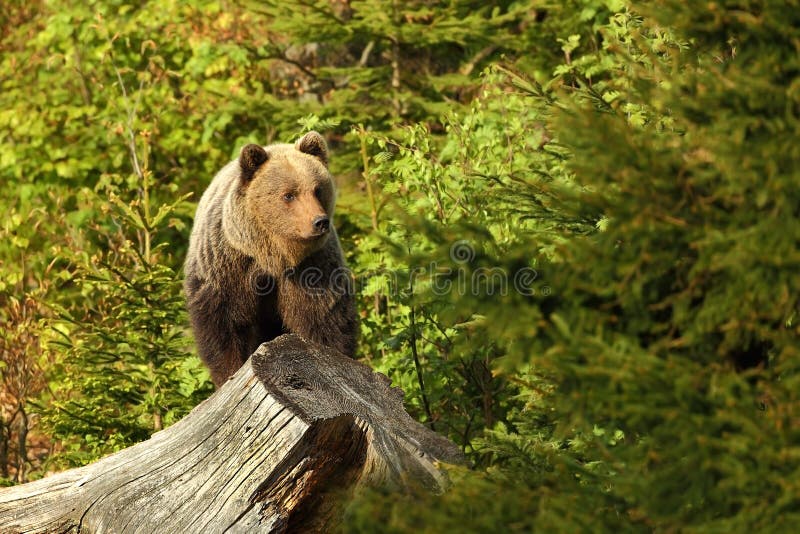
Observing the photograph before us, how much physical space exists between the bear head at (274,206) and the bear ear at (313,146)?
0.46 feet

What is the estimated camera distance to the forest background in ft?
8.66

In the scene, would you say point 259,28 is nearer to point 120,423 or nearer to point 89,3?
point 89,3

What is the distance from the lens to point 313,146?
233 inches

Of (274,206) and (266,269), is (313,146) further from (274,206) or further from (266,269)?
A: (266,269)

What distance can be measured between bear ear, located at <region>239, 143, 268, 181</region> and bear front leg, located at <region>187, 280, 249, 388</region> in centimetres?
69

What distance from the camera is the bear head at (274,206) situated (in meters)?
5.57

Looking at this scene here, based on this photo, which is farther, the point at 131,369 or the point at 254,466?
the point at 131,369

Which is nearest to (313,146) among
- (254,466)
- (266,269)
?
(266,269)

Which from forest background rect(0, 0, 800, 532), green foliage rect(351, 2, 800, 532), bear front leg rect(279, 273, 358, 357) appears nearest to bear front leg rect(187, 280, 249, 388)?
bear front leg rect(279, 273, 358, 357)

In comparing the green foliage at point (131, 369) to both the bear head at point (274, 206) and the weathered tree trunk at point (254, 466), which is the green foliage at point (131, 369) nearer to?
the bear head at point (274, 206)

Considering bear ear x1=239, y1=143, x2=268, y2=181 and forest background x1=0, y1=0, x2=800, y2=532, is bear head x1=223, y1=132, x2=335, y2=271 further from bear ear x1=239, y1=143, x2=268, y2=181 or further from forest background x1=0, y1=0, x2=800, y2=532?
forest background x1=0, y1=0, x2=800, y2=532

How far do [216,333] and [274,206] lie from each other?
78 cm

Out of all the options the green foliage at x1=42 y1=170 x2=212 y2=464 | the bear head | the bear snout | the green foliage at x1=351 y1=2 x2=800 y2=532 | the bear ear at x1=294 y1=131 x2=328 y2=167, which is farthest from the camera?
the green foliage at x1=42 y1=170 x2=212 y2=464

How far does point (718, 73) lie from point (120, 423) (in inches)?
187
